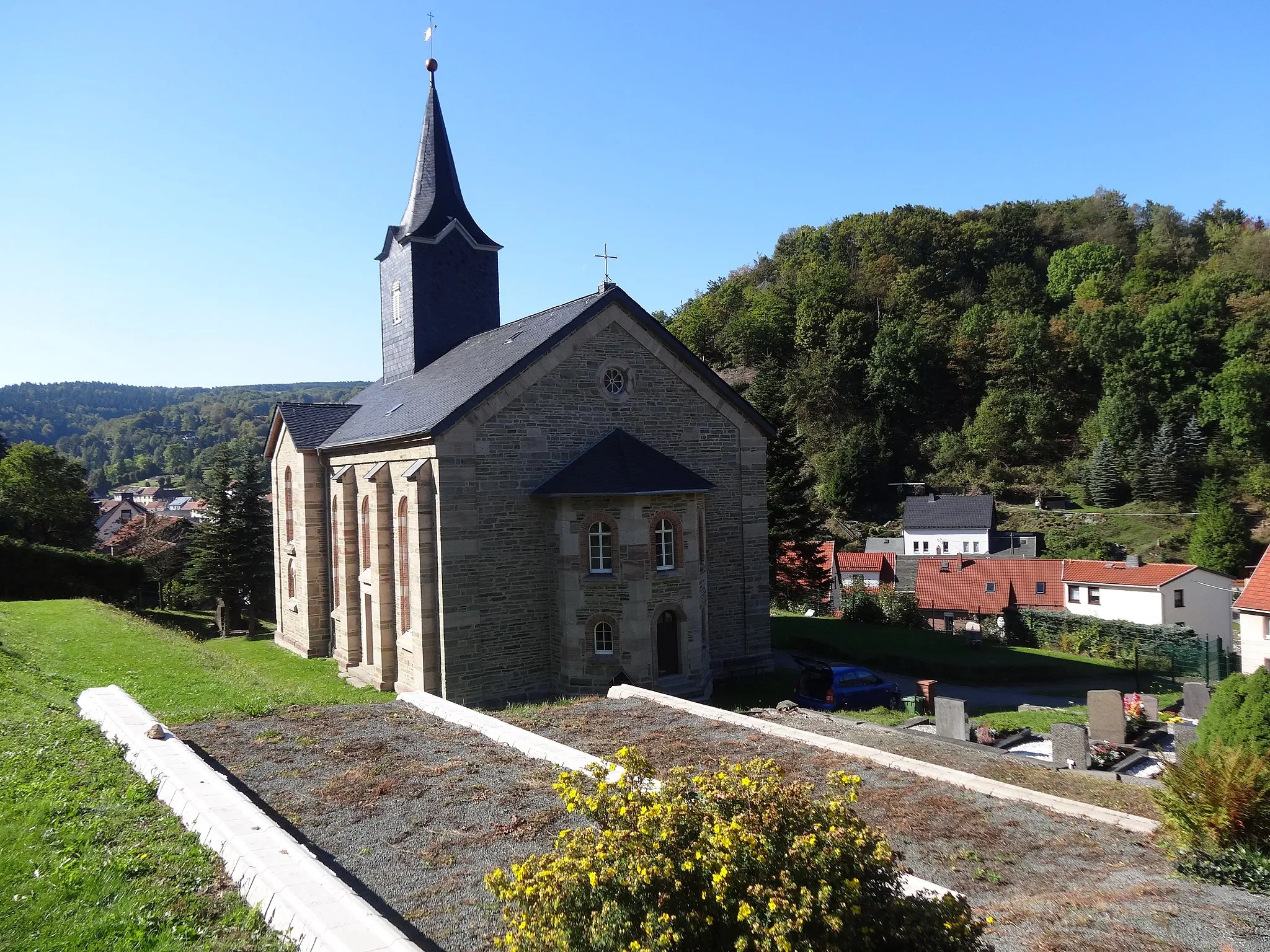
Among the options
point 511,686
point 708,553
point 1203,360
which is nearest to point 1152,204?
point 1203,360

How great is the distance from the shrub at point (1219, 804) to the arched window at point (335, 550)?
2050 cm

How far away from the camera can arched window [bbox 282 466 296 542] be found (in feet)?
91.0

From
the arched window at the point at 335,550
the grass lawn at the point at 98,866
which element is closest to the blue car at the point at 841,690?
the arched window at the point at 335,550

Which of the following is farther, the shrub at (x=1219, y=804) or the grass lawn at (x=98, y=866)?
the shrub at (x=1219, y=804)

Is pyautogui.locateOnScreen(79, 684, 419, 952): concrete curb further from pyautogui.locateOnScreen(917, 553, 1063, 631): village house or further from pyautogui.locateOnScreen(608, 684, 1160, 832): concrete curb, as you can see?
pyautogui.locateOnScreen(917, 553, 1063, 631): village house

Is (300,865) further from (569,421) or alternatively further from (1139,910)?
(569,421)

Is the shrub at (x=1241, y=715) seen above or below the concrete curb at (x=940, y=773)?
above

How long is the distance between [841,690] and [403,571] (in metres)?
10.5

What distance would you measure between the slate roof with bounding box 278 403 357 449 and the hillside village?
0.15 metres

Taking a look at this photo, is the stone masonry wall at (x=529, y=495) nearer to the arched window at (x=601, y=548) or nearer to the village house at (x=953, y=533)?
the arched window at (x=601, y=548)

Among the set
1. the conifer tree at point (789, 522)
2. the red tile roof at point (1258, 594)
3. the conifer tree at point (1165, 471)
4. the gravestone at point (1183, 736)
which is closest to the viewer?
the gravestone at point (1183, 736)

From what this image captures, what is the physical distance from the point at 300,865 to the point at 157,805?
8.51ft

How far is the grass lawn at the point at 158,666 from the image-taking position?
44.3 feet

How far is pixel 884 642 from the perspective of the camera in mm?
28141
